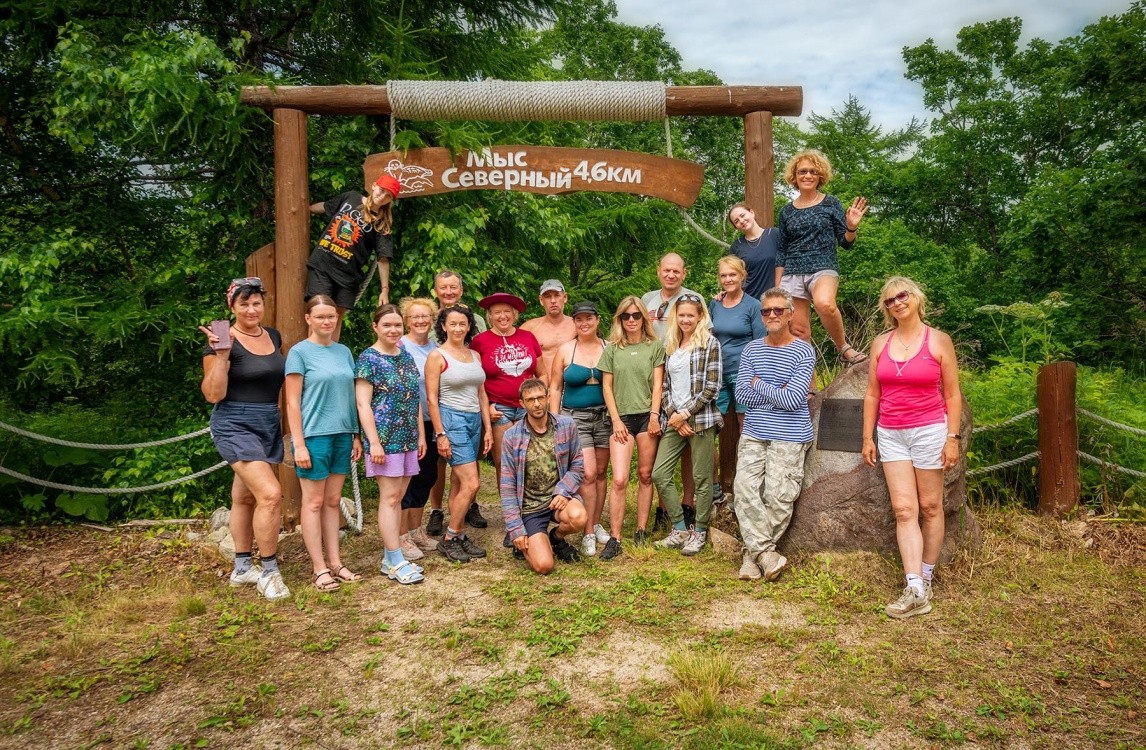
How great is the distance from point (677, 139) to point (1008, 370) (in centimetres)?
2126

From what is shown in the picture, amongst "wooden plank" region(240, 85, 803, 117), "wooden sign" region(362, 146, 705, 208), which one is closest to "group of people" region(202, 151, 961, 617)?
"wooden sign" region(362, 146, 705, 208)

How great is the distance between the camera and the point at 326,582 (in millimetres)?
4867

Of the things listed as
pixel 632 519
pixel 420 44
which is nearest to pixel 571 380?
pixel 632 519

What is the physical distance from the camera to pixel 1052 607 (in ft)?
14.4

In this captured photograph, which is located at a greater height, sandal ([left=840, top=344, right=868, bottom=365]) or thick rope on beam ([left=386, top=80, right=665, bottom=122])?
thick rope on beam ([left=386, top=80, right=665, bottom=122])

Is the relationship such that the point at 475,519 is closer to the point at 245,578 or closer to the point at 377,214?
the point at 245,578

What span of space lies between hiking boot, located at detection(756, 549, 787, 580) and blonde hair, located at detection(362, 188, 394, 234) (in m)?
3.92

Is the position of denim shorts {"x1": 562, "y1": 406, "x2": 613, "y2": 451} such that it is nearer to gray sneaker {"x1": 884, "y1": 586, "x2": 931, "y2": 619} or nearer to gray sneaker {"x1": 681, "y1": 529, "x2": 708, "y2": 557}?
gray sneaker {"x1": 681, "y1": 529, "x2": 708, "y2": 557}

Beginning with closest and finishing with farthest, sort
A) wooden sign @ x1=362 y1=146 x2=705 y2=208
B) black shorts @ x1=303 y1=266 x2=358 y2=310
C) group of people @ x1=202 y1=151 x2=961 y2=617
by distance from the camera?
group of people @ x1=202 y1=151 x2=961 y2=617
black shorts @ x1=303 y1=266 x2=358 y2=310
wooden sign @ x1=362 y1=146 x2=705 y2=208

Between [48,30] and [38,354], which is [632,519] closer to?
[38,354]

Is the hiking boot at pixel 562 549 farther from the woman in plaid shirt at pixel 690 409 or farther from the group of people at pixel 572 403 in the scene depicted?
the woman in plaid shirt at pixel 690 409

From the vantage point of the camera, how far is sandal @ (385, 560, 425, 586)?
16.3 ft

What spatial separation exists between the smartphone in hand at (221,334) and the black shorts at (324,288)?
164 centimetres

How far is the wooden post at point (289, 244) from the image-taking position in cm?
603
